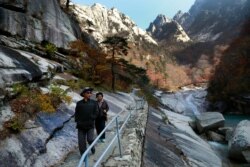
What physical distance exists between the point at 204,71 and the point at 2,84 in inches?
7263

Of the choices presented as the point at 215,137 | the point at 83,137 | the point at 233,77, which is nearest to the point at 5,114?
the point at 83,137

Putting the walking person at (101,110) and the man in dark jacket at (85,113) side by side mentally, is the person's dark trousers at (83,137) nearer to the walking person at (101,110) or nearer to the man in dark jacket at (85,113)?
the man in dark jacket at (85,113)

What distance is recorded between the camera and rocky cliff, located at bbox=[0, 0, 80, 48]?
87.8 feet

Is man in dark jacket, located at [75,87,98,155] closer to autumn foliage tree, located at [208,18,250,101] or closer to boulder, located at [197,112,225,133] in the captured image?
boulder, located at [197,112,225,133]

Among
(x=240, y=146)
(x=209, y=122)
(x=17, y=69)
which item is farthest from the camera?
(x=209, y=122)

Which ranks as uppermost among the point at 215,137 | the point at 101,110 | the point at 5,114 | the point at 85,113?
the point at 85,113

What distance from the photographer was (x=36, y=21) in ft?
99.0

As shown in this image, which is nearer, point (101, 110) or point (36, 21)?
point (101, 110)

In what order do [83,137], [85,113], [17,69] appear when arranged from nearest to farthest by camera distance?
[85,113]
[83,137]
[17,69]

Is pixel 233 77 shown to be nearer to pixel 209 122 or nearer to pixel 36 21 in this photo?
pixel 209 122

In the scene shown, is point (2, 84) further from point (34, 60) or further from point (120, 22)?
point (120, 22)

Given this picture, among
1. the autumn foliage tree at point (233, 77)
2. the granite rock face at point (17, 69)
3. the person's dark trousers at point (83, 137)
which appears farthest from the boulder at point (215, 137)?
the autumn foliage tree at point (233, 77)

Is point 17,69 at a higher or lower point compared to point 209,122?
higher

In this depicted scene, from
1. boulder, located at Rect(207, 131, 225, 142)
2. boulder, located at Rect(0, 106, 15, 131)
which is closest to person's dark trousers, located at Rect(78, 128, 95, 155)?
boulder, located at Rect(0, 106, 15, 131)
